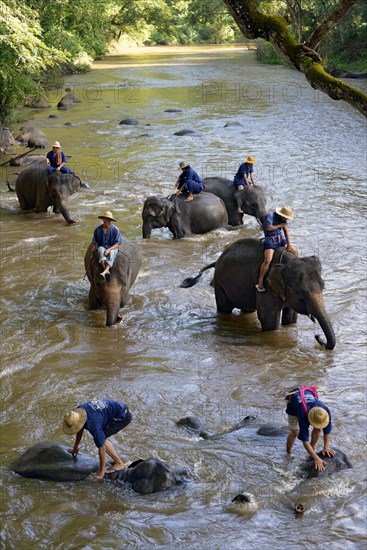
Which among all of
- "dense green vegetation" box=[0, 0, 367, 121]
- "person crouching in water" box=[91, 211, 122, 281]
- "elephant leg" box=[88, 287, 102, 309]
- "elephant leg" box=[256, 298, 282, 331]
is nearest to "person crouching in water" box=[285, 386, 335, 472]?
"dense green vegetation" box=[0, 0, 367, 121]

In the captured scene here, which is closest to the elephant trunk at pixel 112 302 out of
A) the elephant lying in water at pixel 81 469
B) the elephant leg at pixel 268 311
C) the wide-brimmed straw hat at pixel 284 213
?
the elephant leg at pixel 268 311

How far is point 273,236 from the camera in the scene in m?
10.6

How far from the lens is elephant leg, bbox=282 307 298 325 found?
444 inches

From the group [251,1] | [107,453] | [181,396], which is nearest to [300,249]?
[181,396]

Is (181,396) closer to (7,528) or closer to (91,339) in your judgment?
(91,339)

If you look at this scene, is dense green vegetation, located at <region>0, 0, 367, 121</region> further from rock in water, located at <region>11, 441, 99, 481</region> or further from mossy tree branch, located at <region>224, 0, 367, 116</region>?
rock in water, located at <region>11, 441, 99, 481</region>

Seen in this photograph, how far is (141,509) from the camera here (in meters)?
6.99

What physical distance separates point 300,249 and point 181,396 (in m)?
6.46

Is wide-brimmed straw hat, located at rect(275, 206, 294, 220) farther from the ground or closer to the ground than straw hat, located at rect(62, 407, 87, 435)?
farther from the ground

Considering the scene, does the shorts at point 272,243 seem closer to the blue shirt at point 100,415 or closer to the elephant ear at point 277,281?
the elephant ear at point 277,281

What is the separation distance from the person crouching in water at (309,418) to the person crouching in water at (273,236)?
335 cm

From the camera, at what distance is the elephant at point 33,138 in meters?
25.4

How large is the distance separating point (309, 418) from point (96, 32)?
41.2 m

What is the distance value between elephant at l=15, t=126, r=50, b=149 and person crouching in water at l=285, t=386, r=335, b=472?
19.5 metres
